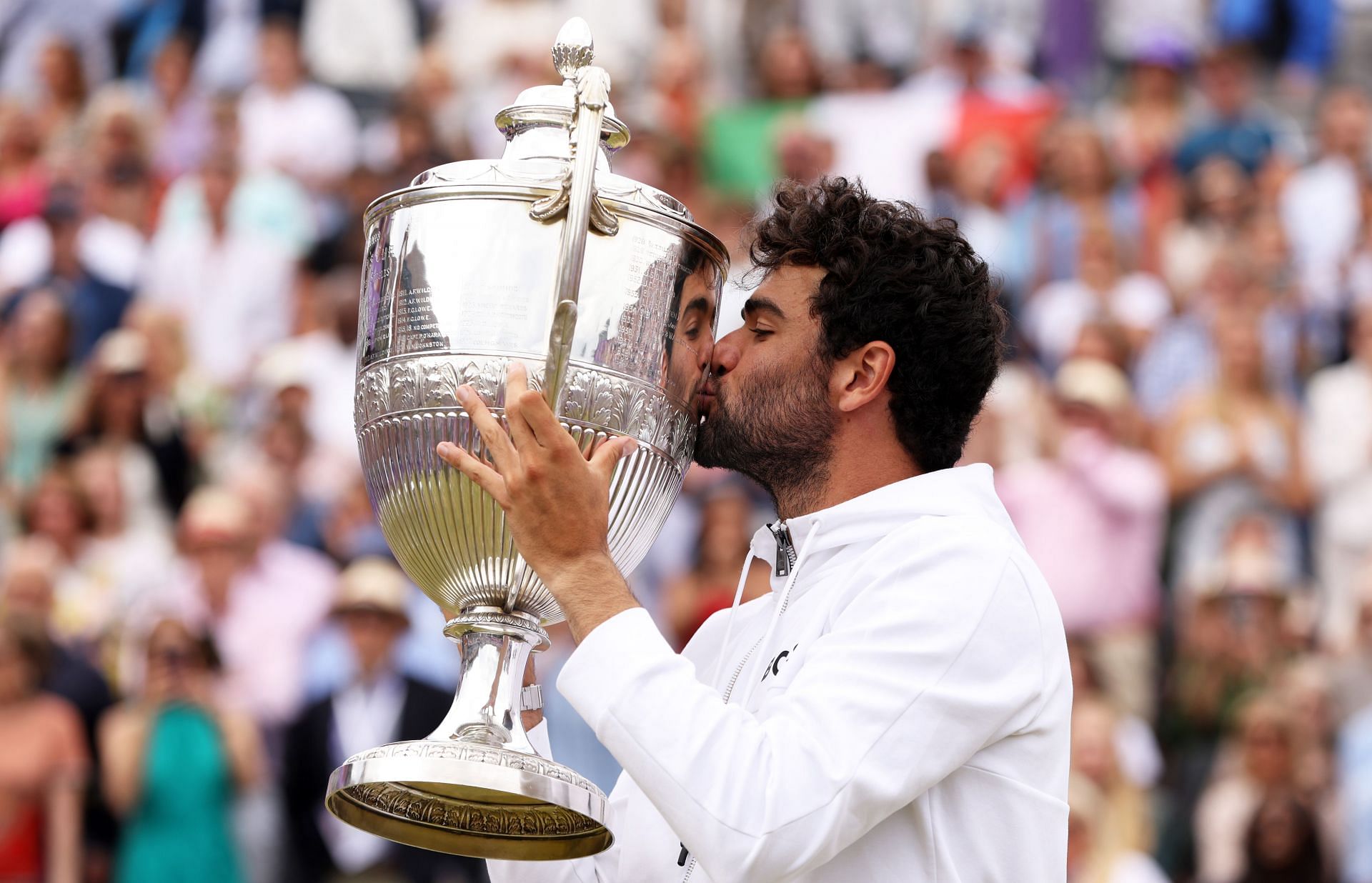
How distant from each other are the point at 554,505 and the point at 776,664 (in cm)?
44

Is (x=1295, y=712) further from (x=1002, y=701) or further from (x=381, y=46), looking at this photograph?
(x=381, y=46)

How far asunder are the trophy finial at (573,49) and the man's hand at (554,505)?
586mm

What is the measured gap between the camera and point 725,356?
329 cm

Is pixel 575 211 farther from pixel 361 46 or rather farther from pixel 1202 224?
pixel 361 46

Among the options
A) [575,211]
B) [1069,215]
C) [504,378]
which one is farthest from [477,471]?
[1069,215]

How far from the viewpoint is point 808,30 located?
12570 millimetres

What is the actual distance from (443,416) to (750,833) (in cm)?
79

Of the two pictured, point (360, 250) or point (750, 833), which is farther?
point (360, 250)

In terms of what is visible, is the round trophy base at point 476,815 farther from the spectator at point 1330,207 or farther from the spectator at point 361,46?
the spectator at point 361,46

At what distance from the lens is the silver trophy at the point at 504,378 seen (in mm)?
3023

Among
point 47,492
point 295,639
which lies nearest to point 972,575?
point 295,639

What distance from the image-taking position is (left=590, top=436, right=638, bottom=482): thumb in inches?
115

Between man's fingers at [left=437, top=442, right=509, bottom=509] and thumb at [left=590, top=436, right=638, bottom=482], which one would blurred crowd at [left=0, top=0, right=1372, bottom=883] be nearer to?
thumb at [left=590, top=436, right=638, bottom=482]

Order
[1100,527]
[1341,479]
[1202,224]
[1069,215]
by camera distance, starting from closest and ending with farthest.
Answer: [1100,527] → [1341,479] → [1069,215] → [1202,224]
